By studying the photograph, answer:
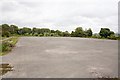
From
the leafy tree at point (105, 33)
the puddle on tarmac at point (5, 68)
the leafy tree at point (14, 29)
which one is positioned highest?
the leafy tree at point (14, 29)

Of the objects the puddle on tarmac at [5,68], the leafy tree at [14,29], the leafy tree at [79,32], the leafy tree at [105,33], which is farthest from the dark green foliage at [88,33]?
the puddle on tarmac at [5,68]

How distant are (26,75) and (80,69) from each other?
3.41 metres

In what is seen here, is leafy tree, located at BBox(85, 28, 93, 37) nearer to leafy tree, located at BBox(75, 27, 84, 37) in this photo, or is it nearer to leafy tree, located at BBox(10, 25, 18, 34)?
leafy tree, located at BBox(75, 27, 84, 37)

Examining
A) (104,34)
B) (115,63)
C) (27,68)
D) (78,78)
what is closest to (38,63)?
(27,68)

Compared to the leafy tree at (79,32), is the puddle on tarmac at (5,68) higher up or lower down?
lower down

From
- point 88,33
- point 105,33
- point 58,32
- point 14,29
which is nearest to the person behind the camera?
point 105,33

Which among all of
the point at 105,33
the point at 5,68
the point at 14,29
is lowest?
the point at 5,68

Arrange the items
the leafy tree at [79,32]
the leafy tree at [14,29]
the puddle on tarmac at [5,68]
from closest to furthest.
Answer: the puddle on tarmac at [5,68], the leafy tree at [79,32], the leafy tree at [14,29]

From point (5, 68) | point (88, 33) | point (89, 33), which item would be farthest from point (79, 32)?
point (5, 68)

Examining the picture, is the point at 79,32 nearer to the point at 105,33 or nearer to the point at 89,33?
the point at 89,33

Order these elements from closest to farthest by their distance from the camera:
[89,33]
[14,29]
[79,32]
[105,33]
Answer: [105,33] < [89,33] < [79,32] < [14,29]

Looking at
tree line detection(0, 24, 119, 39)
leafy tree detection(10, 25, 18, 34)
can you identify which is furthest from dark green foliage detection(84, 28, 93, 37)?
leafy tree detection(10, 25, 18, 34)

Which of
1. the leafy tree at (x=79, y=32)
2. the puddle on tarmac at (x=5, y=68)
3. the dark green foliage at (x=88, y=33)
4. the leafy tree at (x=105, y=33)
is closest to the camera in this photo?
the puddle on tarmac at (x=5, y=68)

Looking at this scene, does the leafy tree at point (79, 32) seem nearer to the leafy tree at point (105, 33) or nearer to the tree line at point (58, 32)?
the tree line at point (58, 32)
